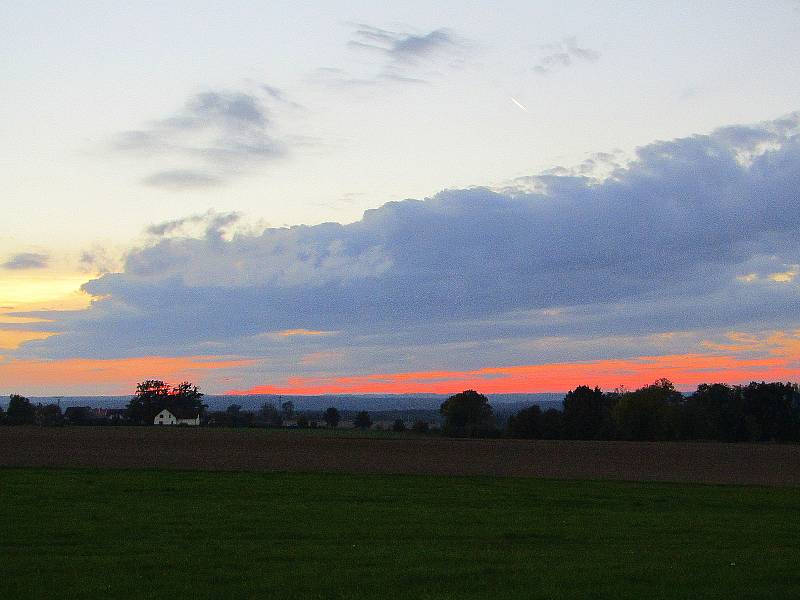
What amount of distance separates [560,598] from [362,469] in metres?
40.6

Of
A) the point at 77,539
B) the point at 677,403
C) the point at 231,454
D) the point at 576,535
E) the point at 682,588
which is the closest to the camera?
the point at 682,588

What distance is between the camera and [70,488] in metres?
33.2

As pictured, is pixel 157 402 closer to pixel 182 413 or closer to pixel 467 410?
pixel 182 413

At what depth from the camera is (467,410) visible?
125 m

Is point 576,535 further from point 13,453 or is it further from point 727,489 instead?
point 13,453

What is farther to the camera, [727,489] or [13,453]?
[13,453]

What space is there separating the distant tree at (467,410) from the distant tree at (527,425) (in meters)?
8.33

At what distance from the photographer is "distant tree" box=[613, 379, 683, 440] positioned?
106688 mm

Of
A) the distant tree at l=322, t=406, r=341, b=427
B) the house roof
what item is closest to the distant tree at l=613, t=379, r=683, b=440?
the distant tree at l=322, t=406, r=341, b=427

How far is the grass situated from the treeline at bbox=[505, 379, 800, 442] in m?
74.4

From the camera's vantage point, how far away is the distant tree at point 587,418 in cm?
11069

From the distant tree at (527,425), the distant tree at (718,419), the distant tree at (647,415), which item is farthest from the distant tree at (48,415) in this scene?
the distant tree at (718,419)

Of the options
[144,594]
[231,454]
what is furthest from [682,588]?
[231,454]

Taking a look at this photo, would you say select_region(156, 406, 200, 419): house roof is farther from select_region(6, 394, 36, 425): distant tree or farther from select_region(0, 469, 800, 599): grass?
select_region(0, 469, 800, 599): grass
